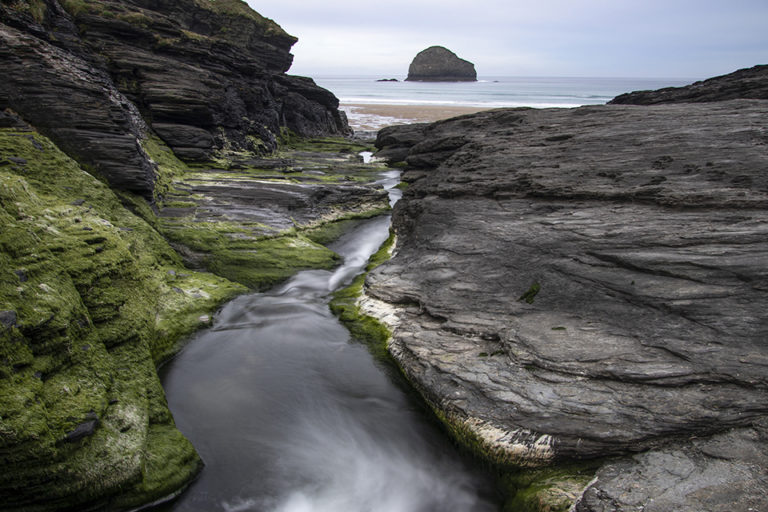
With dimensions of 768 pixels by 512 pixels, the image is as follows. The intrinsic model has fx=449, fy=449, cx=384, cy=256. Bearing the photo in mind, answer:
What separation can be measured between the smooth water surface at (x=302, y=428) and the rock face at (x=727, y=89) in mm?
19327

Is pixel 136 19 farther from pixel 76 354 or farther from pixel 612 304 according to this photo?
pixel 612 304

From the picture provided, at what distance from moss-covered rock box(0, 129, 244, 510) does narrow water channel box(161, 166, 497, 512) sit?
0.67m

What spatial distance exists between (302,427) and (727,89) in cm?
2200

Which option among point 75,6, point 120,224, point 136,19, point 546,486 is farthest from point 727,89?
point 75,6

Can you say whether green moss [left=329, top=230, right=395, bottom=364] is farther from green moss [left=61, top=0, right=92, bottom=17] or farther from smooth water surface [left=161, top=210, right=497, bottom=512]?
green moss [left=61, top=0, right=92, bottom=17]

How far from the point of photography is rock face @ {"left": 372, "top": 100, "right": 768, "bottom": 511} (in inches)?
239

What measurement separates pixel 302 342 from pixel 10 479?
6.15 m

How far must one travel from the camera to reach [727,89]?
62.8 ft

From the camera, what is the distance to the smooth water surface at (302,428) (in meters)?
6.96

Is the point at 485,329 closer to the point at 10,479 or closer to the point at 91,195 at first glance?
the point at 10,479

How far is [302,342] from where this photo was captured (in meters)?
10.8

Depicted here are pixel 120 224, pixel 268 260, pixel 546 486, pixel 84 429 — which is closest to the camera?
pixel 84 429

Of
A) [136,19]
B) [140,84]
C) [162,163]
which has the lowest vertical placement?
[162,163]

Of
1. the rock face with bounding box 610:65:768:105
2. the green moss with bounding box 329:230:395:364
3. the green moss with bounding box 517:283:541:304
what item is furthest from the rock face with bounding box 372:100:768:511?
the rock face with bounding box 610:65:768:105
